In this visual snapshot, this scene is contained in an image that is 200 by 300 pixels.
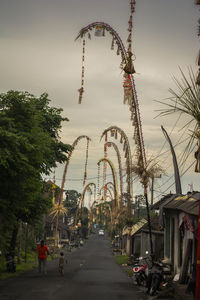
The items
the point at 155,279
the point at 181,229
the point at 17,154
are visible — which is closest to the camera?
the point at 155,279

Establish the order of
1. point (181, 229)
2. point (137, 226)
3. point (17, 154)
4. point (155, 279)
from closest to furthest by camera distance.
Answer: point (155, 279) < point (17, 154) < point (181, 229) < point (137, 226)

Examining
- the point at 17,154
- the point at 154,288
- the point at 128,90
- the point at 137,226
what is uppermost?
the point at 128,90

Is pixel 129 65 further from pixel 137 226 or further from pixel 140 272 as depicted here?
pixel 137 226

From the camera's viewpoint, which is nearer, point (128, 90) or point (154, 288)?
point (154, 288)

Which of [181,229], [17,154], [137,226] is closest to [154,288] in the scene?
[181,229]

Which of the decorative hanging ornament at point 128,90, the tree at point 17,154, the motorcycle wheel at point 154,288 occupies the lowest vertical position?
the motorcycle wheel at point 154,288

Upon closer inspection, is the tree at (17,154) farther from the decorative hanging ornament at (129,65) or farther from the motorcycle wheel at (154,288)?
the motorcycle wheel at (154,288)

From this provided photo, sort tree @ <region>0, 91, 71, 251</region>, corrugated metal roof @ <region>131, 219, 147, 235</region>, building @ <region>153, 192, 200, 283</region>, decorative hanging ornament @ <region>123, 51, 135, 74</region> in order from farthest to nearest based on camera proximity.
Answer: corrugated metal roof @ <region>131, 219, 147, 235</region> < decorative hanging ornament @ <region>123, 51, 135, 74</region> < tree @ <region>0, 91, 71, 251</region> < building @ <region>153, 192, 200, 283</region>

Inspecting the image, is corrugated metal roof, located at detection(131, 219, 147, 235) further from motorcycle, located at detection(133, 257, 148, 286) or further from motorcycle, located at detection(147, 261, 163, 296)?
motorcycle, located at detection(147, 261, 163, 296)

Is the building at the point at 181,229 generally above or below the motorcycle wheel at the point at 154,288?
above

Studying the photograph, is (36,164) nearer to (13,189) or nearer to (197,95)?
(13,189)

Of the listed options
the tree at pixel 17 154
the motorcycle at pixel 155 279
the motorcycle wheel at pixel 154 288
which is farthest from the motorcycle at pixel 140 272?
the tree at pixel 17 154

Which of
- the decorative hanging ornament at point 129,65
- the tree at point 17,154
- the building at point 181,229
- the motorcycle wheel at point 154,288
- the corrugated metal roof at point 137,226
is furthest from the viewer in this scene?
the corrugated metal roof at point 137,226

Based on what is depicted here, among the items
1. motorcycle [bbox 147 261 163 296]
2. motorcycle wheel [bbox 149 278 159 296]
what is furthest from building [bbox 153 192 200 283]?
motorcycle wheel [bbox 149 278 159 296]
